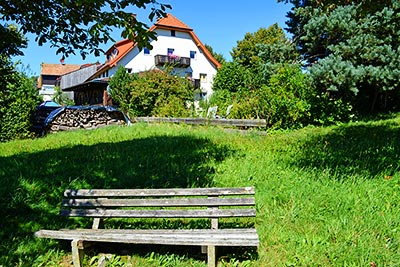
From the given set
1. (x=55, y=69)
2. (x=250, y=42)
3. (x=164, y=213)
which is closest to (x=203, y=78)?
(x=250, y=42)

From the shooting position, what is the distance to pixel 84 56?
470cm

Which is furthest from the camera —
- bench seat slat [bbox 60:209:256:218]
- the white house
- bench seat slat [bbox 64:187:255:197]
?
the white house

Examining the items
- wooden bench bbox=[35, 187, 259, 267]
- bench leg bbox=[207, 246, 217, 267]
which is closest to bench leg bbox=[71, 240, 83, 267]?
wooden bench bbox=[35, 187, 259, 267]

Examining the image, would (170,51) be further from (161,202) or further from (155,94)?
(161,202)

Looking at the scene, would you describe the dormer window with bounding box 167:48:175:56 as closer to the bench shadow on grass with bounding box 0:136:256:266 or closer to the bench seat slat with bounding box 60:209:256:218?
the bench shadow on grass with bounding box 0:136:256:266

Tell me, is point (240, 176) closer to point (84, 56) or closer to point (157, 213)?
point (157, 213)

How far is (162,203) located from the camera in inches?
141

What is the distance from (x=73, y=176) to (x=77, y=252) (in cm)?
263

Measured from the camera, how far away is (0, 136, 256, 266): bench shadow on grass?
12.9 feet

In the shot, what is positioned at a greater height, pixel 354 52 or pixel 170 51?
pixel 170 51

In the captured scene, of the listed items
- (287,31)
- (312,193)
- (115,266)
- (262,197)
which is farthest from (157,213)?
(287,31)

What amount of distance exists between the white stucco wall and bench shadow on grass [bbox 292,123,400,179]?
78.4 ft

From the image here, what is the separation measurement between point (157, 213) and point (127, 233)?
45 centimetres

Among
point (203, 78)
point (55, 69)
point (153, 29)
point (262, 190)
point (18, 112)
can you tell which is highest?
point (153, 29)
